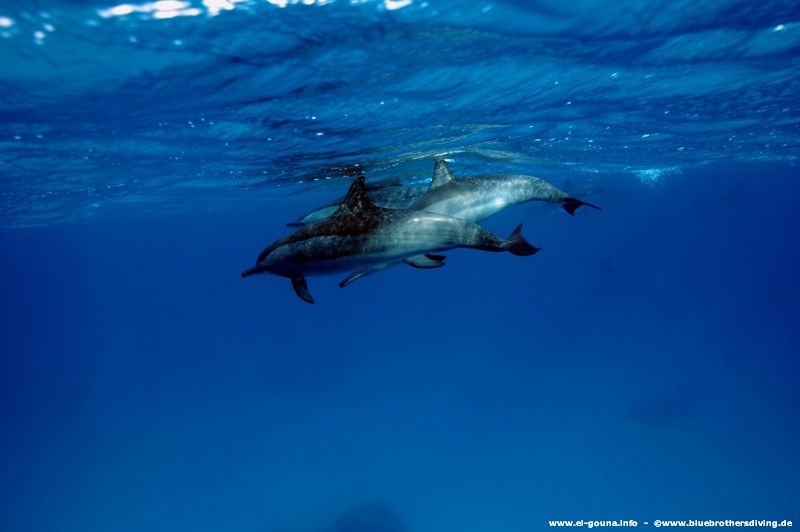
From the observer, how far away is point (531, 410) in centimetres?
5003

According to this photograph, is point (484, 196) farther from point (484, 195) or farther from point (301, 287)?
point (301, 287)

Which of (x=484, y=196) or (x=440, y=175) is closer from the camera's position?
(x=484, y=196)

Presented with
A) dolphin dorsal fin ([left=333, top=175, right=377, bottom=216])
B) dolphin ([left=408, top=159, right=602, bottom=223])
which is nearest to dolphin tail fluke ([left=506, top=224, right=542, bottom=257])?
dolphin dorsal fin ([left=333, top=175, right=377, bottom=216])

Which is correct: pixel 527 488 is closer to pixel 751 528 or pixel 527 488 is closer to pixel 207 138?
pixel 751 528

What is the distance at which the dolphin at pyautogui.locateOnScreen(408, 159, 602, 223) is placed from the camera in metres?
7.89

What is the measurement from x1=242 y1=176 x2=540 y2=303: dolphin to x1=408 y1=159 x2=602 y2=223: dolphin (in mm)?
1620

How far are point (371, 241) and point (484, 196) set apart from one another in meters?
3.29

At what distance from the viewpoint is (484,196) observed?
319 inches

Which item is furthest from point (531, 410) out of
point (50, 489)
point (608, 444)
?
point (50, 489)

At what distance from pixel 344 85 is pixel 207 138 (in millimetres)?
5836

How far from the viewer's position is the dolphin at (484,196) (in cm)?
789

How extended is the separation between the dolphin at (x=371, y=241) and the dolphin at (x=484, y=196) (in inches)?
63.8

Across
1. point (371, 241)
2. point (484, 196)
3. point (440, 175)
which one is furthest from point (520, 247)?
point (440, 175)

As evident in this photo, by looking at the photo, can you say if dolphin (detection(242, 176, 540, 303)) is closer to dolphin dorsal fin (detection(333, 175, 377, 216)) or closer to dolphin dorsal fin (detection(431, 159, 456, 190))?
dolphin dorsal fin (detection(333, 175, 377, 216))
